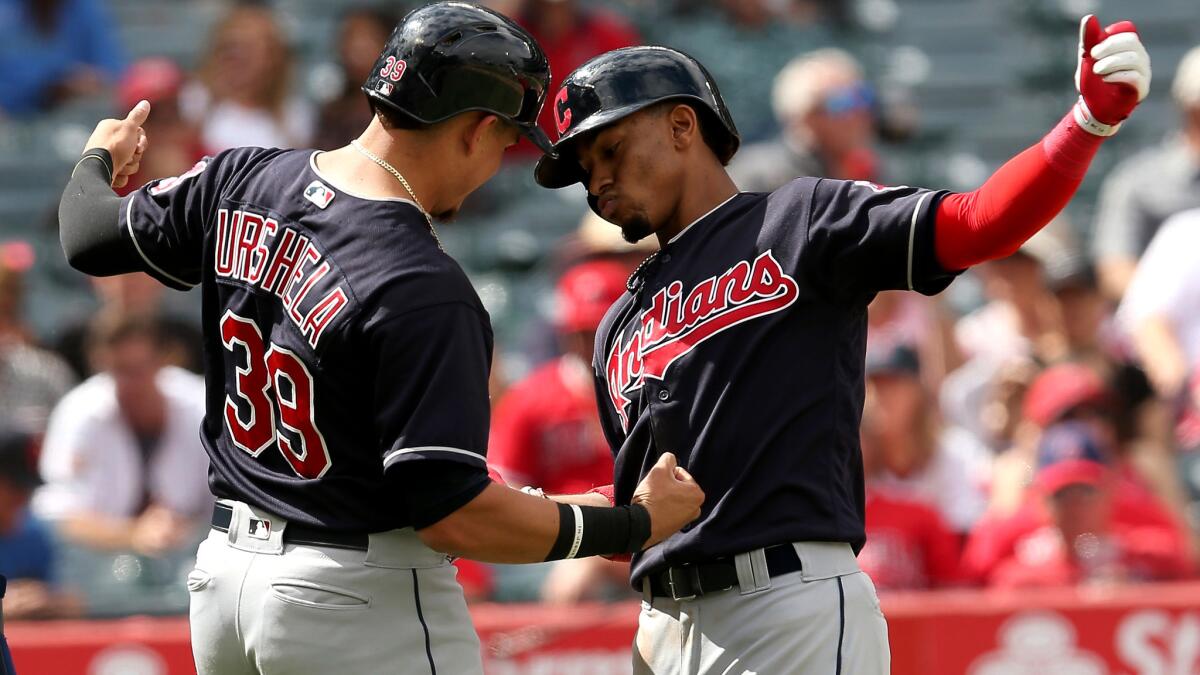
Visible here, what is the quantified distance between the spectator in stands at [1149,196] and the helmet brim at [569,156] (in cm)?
426

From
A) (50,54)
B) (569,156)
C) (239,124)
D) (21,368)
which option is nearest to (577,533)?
(569,156)

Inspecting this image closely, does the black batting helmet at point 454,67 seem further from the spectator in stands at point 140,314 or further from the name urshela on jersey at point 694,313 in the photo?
the spectator in stands at point 140,314

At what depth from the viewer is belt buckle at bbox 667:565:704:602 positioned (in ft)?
11.0

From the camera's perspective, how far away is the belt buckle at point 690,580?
132 inches

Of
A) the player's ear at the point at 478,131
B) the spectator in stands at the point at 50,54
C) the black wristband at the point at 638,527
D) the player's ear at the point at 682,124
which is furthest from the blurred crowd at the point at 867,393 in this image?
the player's ear at the point at 478,131

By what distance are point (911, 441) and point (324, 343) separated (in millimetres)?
3779

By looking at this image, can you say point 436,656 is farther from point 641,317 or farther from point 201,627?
point 641,317

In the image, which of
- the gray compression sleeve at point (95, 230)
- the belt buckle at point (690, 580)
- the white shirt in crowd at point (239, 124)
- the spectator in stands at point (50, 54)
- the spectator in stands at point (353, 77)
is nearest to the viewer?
the belt buckle at point (690, 580)

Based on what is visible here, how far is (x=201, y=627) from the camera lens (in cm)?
327

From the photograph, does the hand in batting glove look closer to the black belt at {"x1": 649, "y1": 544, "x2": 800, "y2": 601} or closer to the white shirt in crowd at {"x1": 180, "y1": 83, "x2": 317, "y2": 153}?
the black belt at {"x1": 649, "y1": 544, "x2": 800, "y2": 601}

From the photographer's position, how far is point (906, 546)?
596 cm

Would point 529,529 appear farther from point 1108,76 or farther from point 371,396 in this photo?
point 1108,76

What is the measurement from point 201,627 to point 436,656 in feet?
1.50

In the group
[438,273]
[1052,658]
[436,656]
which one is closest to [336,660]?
[436,656]
